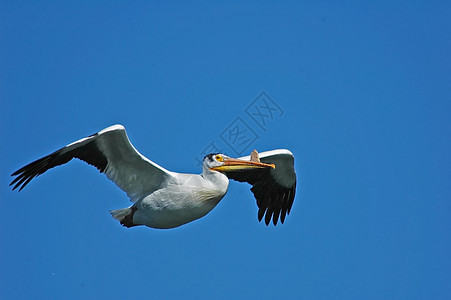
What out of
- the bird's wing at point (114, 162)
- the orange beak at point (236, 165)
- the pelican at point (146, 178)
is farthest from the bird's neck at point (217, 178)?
the bird's wing at point (114, 162)

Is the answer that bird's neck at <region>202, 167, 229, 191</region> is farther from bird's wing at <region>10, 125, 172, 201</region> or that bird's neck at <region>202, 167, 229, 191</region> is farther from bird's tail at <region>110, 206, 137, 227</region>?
bird's tail at <region>110, 206, 137, 227</region>

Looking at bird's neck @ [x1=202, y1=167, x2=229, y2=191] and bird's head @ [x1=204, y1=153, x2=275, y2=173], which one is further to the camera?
bird's head @ [x1=204, y1=153, x2=275, y2=173]

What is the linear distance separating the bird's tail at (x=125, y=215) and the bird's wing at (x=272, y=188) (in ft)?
8.00

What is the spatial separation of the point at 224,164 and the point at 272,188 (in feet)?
7.19

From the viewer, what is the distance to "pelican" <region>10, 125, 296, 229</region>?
400 inches

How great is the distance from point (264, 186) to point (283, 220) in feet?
2.45

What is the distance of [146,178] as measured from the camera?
10.6 m

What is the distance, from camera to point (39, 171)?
1021 cm

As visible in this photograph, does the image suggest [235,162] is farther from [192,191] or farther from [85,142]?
[85,142]

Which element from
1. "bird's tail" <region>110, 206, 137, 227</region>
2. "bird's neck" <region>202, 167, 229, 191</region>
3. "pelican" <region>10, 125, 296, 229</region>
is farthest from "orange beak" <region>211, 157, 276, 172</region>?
"bird's tail" <region>110, 206, 137, 227</region>

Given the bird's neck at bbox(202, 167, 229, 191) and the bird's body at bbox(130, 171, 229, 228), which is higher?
the bird's neck at bbox(202, 167, 229, 191)

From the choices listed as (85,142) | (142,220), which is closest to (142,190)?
(142,220)

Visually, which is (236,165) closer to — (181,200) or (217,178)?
(217,178)

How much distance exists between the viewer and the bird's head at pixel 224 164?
10.8 meters
